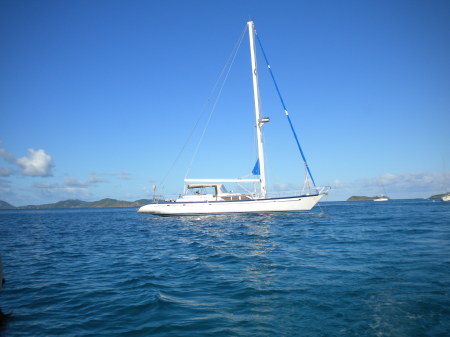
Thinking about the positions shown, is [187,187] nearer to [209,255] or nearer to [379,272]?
[209,255]

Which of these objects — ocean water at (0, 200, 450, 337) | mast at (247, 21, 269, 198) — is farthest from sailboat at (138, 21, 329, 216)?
ocean water at (0, 200, 450, 337)

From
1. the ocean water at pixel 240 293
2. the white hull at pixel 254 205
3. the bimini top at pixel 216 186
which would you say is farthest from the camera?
the bimini top at pixel 216 186

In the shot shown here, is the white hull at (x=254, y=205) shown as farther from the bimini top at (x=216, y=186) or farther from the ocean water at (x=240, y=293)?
the ocean water at (x=240, y=293)

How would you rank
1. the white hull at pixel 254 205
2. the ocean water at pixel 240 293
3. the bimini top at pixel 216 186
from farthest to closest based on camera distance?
the bimini top at pixel 216 186 < the white hull at pixel 254 205 < the ocean water at pixel 240 293

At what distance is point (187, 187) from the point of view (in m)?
35.6

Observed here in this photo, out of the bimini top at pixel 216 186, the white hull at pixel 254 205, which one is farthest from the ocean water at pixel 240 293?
the bimini top at pixel 216 186

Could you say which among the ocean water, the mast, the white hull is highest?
the mast

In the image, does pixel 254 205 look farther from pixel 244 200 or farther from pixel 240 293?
pixel 240 293

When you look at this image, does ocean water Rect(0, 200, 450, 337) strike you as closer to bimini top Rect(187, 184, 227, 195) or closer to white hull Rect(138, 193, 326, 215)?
white hull Rect(138, 193, 326, 215)

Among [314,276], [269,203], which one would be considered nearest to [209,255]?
[314,276]

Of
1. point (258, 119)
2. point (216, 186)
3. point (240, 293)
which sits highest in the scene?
point (258, 119)

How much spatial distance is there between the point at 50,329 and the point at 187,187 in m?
30.6

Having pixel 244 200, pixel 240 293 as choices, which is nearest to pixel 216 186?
pixel 244 200

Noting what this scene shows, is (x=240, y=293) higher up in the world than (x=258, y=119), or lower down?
lower down
